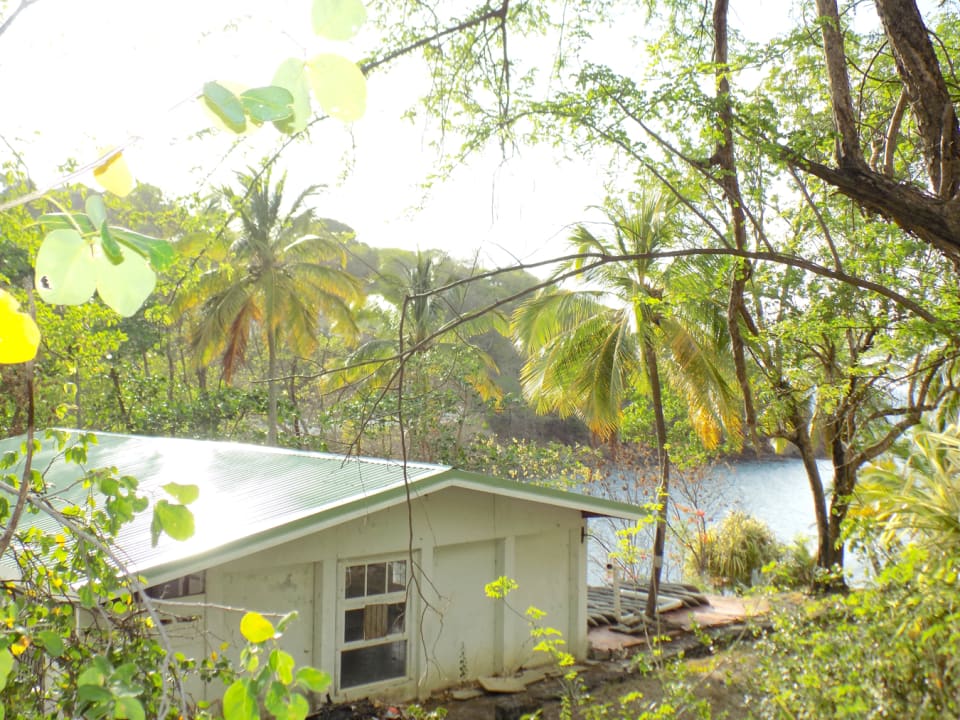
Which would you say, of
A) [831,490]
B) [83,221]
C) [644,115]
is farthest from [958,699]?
[831,490]

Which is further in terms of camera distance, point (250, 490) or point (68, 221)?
point (250, 490)

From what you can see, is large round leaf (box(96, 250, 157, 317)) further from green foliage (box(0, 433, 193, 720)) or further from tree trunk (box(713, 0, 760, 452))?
tree trunk (box(713, 0, 760, 452))

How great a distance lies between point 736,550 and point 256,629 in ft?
61.9

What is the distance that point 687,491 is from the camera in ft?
63.8

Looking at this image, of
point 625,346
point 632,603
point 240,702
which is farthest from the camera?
point 632,603

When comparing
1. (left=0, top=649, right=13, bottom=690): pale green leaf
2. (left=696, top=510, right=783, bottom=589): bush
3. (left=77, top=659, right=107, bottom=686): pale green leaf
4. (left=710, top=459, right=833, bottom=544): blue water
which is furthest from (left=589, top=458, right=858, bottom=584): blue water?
(left=0, top=649, right=13, bottom=690): pale green leaf

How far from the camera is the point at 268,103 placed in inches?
31.4

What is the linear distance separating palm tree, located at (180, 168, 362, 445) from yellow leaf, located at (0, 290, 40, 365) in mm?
18714

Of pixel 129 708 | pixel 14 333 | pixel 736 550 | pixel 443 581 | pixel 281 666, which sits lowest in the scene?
pixel 736 550

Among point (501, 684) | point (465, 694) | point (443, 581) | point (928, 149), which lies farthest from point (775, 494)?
point (928, 149)

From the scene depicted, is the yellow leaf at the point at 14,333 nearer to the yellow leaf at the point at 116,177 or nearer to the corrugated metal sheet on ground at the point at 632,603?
the yellow leaf at the point at 116,177

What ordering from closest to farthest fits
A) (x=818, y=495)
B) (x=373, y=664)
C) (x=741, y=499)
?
(x=373, y=664)
(x=818, y=495)
(x=741, y=499)

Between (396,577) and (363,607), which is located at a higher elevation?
(396,577)

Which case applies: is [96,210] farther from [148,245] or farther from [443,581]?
[443,581]
